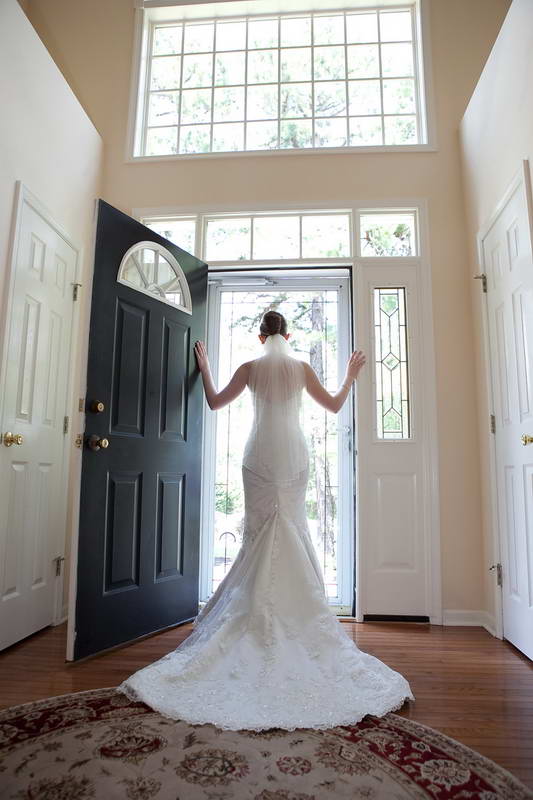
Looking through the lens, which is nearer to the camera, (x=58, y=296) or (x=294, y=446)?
(x=294, y=446)

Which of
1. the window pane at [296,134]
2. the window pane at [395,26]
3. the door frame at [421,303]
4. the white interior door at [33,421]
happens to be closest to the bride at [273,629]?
the door frame at [421,303]

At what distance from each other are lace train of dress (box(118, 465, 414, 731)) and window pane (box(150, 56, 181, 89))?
3.22m

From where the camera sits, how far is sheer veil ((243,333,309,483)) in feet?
8.43

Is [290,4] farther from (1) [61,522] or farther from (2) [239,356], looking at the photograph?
(1) [61,522]

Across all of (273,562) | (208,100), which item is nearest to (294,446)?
(273,562)

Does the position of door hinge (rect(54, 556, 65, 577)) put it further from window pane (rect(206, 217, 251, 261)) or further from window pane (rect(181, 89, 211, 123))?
window pane (rect(181, 89, 211, 123))

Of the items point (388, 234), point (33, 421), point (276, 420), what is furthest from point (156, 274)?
point (388, 234)

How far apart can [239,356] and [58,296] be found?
1302mm

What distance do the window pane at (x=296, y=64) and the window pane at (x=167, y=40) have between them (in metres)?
0.85

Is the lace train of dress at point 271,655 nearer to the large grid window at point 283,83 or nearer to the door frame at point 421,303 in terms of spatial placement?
the door frame at point 421,303

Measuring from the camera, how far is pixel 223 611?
2.34 meters

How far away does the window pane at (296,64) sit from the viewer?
4.01 metres

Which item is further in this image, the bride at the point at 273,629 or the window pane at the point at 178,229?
the window pane at the point at 178,229

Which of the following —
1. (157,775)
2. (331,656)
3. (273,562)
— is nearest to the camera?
(157,775)
